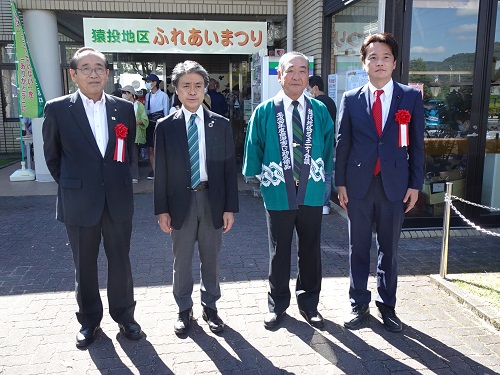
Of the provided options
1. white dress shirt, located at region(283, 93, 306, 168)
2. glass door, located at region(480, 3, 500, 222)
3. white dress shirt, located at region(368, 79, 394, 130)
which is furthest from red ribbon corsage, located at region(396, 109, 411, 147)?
glass door, located at region(480, 3, 500, 222)

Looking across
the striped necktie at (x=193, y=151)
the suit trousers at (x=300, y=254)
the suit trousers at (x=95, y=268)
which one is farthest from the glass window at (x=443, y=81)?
the suit trousers at (x=95, y=268)

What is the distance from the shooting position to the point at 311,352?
321 cm

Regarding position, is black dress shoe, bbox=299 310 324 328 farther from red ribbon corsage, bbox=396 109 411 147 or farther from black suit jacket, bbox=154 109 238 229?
red ribbon corsage, bbox=396 109 411 147

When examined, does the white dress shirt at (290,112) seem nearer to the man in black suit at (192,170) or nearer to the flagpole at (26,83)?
Answer: the man in black suit at (192,170)

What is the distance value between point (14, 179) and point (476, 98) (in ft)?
26.9

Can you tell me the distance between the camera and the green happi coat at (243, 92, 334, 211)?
11.0 feet

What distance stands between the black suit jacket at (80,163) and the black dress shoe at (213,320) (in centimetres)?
96

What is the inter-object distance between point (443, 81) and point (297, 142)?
321 cm

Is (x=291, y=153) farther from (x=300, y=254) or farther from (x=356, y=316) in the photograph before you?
(x=356, y=316)

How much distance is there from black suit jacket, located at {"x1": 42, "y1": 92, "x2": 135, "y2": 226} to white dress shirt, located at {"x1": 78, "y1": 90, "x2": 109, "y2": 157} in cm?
3

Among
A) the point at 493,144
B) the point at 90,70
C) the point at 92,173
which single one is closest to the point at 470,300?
the point at 493,144

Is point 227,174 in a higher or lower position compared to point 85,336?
higher

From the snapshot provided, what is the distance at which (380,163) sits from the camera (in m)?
3.38

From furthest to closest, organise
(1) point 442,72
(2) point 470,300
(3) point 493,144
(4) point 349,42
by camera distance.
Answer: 1. (4) point 349,42
2. (3) point 493,144
3. (1) point 442,72
4. (2) point 470,300
